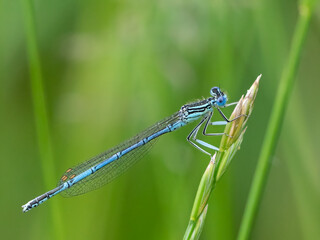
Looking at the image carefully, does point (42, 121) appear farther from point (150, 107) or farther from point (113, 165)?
point (150, 107)

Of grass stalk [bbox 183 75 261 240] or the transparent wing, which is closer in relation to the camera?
grass stalk [bbox 183 75 261 240]

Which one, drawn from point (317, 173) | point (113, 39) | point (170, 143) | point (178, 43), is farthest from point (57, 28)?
point (317, 173)

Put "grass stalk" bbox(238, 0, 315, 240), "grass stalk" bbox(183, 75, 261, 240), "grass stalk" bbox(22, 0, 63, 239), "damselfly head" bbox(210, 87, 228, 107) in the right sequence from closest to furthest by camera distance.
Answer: "grass stalk" bbox(183, 75, 261, 240) < "grass stalk" bbox(238, 0, 315, 240) < "grass stalk" bbox(22, 0, 63, 239) < "damselfly head" bbox(210, 87, 228, 107)

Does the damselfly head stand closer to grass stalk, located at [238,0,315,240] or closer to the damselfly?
the damselfly

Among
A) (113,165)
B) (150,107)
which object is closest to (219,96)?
→ (150,107)

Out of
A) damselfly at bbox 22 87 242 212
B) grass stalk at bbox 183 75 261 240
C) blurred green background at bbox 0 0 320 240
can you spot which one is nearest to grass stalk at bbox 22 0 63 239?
blurred green background at bbox 0 0 320 240

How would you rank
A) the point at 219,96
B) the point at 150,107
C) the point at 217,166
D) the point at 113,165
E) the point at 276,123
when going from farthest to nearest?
the point at 150,107, the point at 113,165, the point at 219,96, the point at 276,123, the point at 217,166

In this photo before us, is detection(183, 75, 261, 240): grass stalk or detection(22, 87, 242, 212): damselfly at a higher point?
detection(22, 87, 242, 212): damselfly
